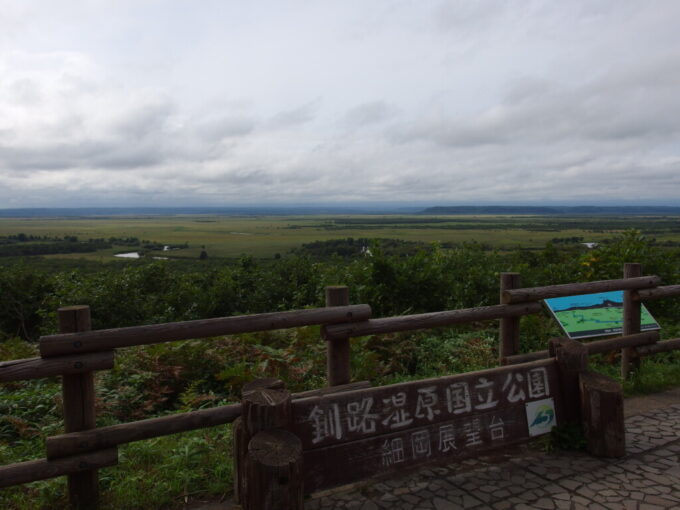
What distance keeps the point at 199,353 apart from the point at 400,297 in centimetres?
377

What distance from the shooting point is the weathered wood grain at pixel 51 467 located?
9.38 ft

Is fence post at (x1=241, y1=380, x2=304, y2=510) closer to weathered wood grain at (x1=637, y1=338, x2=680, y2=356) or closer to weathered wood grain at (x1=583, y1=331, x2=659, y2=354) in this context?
weathered wood grain at (x1=583, y1=331, x2=659, y2=354)

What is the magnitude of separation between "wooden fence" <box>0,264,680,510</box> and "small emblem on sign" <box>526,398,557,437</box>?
52 mm

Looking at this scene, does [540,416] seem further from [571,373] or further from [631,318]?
[631,318]

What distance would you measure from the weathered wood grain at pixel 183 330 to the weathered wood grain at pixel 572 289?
179 cm

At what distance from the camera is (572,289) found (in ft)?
16.9

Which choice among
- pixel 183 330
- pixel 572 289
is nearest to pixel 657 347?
pixel 572 289

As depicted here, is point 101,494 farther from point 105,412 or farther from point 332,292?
point 332,292

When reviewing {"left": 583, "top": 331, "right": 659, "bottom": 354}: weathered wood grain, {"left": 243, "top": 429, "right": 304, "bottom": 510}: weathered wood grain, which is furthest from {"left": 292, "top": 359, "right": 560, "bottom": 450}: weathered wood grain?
{"left": 583, "top": 331, "right": 659, "bottom": 354}: weathered wood grain

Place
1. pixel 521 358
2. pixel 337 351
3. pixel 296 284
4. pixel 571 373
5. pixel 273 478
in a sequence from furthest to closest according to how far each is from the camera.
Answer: pixel 296 284 < pixel 521 358 < pixel 337 351 < pixel 571 373 < pixel 273 478

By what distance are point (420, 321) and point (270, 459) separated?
6.70 ft

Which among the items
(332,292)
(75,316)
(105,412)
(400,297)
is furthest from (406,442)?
(400,297)

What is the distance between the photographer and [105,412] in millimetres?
4824

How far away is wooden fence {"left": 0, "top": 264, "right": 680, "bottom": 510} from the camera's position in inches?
111
